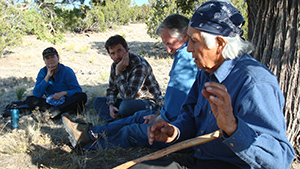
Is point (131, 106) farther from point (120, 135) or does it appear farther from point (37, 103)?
point (37, 103)

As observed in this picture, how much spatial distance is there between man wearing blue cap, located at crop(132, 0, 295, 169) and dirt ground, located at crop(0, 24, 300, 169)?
3.16ft

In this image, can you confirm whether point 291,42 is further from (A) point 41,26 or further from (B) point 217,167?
(A) point 41,26

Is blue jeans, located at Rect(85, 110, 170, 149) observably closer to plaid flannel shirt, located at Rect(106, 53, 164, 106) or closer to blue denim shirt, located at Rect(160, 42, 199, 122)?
blue denim shirt, located at Rect(160, 42, 199, 122)

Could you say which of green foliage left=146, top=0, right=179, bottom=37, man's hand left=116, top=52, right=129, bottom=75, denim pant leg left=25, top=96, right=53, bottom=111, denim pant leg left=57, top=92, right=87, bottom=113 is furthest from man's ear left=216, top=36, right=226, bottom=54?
green foliage left=146, top=0, right=179, bottom=37

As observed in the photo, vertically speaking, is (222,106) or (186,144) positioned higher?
(222,106)

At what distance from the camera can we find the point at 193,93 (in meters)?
2.02

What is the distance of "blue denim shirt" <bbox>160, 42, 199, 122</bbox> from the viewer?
254 cm

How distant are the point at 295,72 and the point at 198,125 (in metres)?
1.18

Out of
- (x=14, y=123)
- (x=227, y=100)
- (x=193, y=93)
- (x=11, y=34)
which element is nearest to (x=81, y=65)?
(x=11, y=34)

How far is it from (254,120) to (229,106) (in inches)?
9.4

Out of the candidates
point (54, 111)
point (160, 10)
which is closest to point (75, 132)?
point (54, 111)

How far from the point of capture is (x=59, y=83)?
185 inches

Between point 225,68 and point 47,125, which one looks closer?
point 225,68

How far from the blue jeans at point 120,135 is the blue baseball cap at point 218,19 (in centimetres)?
157
